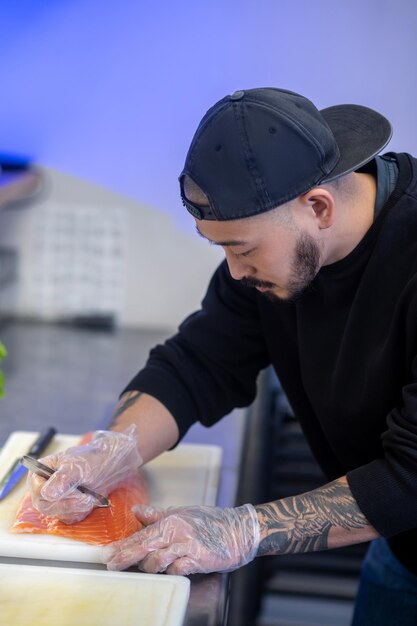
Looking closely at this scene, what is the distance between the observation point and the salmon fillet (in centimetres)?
122

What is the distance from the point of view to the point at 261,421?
2061mm

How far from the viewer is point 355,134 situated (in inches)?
49.4

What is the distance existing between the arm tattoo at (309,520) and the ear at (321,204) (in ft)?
1.26

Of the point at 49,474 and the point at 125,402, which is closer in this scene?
the point at 49,474

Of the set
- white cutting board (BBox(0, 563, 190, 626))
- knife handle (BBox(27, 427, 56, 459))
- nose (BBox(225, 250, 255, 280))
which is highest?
nose (BBox(225, 250, 255, 280))

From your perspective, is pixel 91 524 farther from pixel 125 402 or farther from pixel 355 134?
pixel 355 134

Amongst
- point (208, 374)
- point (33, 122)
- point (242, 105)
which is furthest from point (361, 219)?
point (33, 122)

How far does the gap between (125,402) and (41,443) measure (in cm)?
18

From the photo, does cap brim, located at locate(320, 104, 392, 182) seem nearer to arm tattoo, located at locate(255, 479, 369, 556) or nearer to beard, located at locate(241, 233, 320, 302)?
beard, located at locate(241, 233, 320, 302)

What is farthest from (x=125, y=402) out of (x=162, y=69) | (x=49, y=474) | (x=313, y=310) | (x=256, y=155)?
(x=162, y=69)

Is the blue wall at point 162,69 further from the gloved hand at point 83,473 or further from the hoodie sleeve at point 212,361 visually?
the gloved hand at point 83,473

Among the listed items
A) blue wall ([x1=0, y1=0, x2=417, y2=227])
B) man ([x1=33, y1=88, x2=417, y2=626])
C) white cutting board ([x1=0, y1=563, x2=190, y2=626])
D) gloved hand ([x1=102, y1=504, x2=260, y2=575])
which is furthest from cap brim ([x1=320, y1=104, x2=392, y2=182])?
blue wall ([x1=0, y1=0, x2=417, y2=227])

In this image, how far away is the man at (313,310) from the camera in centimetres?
113

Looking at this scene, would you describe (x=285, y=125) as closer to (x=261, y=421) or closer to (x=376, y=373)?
(x=376, y=373)
